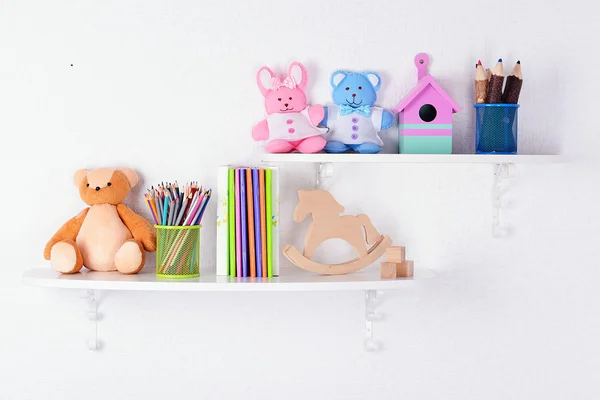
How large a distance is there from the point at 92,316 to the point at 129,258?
0.68 ft

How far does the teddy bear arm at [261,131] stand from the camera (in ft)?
5.42

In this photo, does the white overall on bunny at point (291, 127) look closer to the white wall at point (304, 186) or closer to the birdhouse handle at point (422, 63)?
the white wall at point (304, 186)

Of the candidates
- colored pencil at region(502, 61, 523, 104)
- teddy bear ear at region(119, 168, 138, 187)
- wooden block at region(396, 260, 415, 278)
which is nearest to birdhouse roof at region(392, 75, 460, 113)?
colored pencil at region(502, 61, 523, 104)

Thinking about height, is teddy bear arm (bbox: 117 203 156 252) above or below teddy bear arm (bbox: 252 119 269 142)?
below

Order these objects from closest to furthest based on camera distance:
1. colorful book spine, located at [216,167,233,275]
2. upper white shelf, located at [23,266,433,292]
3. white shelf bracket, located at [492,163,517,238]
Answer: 1. upper white shelf, located at [23,266,433,292]
2. colorful book spine, located at [216,167,233,275]
3. white shelf bracket, located at [492,163,517,238]

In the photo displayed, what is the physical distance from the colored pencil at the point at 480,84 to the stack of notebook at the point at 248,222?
1.50 ft

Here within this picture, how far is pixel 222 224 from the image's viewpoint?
159 centimetres

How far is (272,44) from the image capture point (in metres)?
1.69

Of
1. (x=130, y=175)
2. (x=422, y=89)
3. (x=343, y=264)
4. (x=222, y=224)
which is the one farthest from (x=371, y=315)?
(x=130, y=175)

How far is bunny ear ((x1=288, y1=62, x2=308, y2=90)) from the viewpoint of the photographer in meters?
1.67

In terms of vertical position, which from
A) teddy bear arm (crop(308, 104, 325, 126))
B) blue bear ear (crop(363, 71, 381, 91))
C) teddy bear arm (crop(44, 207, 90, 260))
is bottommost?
teddy bear arm (crop(44, 207, 90, 260))

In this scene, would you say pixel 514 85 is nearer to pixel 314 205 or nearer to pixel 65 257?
pixel 314 205

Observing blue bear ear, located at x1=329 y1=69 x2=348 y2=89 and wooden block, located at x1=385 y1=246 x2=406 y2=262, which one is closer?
wooden block, located at x1=385 y1=246 x2=406 y2=262

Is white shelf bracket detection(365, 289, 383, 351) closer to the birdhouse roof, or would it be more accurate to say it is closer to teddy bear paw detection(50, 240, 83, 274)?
the birdhouse roof
